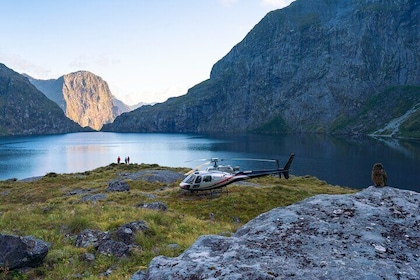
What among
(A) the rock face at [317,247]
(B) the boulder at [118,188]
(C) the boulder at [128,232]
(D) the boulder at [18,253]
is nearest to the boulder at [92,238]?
(C) the boulder at [128,232]

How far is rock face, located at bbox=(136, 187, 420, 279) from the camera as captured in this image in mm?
6066

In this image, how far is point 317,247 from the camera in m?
7.07

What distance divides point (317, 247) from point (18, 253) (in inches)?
345

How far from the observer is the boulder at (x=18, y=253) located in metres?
9.48

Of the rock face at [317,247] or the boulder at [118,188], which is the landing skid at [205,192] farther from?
the rock face at [317,247]

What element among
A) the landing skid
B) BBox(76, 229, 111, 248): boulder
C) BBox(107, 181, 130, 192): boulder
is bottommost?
BBox(107, 181, 130, 192): boulder

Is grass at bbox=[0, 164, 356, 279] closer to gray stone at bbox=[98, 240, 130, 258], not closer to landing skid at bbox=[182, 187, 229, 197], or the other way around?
gray stone at bbox=[98, 240, 130, 258]

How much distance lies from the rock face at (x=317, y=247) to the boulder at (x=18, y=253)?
17.1ft

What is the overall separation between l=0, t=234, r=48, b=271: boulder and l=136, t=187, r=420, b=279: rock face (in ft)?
17.1

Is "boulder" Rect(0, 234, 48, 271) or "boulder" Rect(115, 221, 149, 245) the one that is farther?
"boulder" Rect(115, 221, 149, 245)

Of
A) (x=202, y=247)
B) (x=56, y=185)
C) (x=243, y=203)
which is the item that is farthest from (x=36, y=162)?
(x=202, y=247)

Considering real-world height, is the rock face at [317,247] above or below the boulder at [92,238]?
above

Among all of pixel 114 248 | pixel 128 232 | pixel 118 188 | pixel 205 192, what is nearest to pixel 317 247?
pixel 114 248

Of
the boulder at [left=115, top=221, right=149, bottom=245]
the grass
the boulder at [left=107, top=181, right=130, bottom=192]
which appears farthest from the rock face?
the boulder at [left=107, top=181, right=130, bottom=192]
